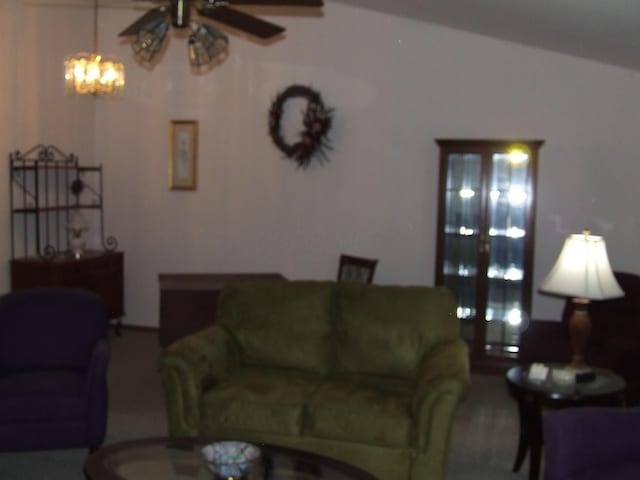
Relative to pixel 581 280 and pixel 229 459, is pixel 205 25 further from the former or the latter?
pixel 581 280

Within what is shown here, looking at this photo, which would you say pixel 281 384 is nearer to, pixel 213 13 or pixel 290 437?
pixel 290 437

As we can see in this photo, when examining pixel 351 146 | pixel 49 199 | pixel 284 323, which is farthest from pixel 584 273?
pixel 49 199

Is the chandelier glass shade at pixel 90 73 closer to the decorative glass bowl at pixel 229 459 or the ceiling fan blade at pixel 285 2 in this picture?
the ceiling fan blade at pixel 285 2

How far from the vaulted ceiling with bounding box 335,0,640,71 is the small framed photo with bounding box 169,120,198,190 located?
73.2 inches

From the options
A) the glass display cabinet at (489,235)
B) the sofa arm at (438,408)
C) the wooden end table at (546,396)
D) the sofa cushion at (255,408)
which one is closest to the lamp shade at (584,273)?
the wooden end table at (546,396)

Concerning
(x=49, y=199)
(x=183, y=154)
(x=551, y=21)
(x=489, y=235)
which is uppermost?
(x=551, y=21)

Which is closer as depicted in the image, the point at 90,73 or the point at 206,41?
the point at 206,41

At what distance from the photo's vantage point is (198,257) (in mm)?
7754

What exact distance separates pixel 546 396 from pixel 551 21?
2609 millimetres

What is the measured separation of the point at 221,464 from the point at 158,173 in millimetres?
5108

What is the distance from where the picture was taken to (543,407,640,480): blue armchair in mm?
3172

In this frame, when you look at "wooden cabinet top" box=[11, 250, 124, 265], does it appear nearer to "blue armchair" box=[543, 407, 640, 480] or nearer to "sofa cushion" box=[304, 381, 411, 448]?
"sofa cushion" box=[304, 381, 411, 448]

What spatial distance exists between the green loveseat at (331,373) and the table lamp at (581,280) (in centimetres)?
58

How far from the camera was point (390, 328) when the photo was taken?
4543 millimetres
